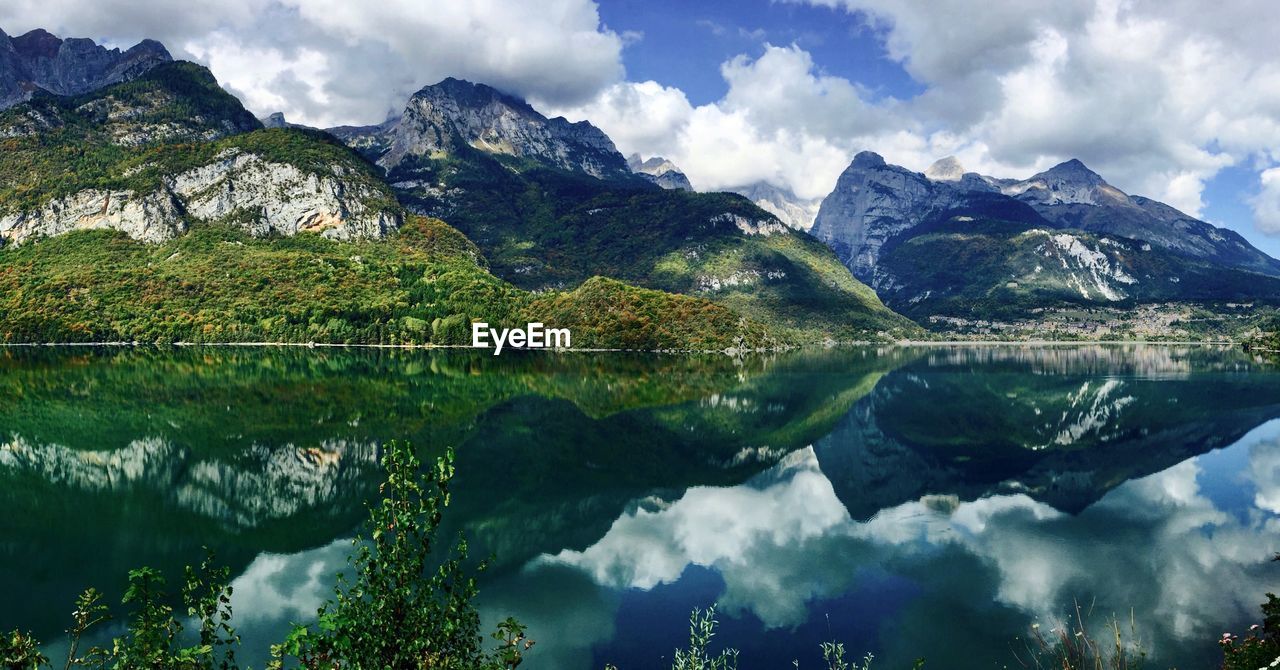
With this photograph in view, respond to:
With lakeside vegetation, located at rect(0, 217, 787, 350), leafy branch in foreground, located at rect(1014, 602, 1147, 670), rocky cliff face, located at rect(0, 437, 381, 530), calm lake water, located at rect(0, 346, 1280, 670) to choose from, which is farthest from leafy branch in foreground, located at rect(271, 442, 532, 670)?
lakeside vegetation, located at rect(0, 217, 787, 350)

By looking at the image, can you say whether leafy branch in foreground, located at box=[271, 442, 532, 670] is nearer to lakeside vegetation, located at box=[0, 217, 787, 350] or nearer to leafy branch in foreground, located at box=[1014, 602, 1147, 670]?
leafy branch in foreground, located at box=[1014, 602, 1147, 670]

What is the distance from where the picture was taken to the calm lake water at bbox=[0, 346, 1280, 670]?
950 inches

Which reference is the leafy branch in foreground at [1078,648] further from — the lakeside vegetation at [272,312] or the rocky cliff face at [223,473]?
the lakeside vegetation at [272,312]

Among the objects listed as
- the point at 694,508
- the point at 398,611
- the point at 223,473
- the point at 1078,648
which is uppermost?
the point at 398,611

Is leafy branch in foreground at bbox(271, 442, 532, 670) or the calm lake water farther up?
leafy branch in foreground at bbox(271, 442, 532, 670)

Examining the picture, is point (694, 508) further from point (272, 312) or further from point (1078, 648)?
point (272, 312)

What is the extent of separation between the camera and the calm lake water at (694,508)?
24.1 meters

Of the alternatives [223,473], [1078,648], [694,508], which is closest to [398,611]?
[1078,648]

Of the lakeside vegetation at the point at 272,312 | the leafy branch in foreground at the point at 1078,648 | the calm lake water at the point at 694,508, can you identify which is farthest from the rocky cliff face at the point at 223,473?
the lakeside vegetation at the point at 272,312

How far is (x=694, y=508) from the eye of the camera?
3906 cm

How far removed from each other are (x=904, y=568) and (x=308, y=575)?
24062 mm

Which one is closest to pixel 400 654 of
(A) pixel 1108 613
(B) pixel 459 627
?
(B) pixel 459 627

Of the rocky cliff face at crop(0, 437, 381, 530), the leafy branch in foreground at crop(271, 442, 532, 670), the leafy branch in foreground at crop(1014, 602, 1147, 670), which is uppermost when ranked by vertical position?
the leafy branch in foreground at crop(271, 442, 532, 670)

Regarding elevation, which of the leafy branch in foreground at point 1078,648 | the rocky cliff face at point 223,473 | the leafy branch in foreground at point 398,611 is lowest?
the rocky cliff face at point 223,473
